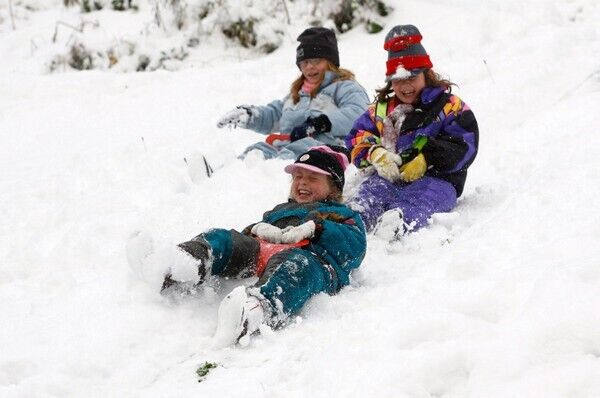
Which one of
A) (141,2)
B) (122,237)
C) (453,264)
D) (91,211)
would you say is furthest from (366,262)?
(141,2)

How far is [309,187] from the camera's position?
4.12 meters

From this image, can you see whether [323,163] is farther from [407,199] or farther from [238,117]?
[238,117]

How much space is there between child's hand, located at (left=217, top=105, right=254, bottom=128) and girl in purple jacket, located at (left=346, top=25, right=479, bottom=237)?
53.7 inches

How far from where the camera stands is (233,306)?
9.41 ft

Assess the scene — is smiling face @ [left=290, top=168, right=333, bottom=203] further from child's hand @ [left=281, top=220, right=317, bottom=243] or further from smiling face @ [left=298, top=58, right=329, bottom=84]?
smiling face @ [left=298, top=58, right=329, bottom=84]

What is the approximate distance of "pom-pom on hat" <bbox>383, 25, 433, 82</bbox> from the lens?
480 cm

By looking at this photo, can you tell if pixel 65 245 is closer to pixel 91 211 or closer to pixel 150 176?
pixel 91 211

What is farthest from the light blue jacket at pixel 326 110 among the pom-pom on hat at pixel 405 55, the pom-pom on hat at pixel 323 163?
the pom-pom on hat at pixel 323 163

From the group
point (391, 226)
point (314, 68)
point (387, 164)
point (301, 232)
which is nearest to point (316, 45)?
point (314, 68)

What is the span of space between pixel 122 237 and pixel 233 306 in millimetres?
1909

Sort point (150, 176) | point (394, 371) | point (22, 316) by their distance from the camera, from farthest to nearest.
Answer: point (150, 176)
point (22, 316)
point (394, 371)

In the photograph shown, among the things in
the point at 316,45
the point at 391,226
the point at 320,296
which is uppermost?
the point at 316,45

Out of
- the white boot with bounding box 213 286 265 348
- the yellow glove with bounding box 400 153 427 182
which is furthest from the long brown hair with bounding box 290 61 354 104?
the white boot with bounding box 213 286 265 348

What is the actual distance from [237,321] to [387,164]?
6.80 ft
